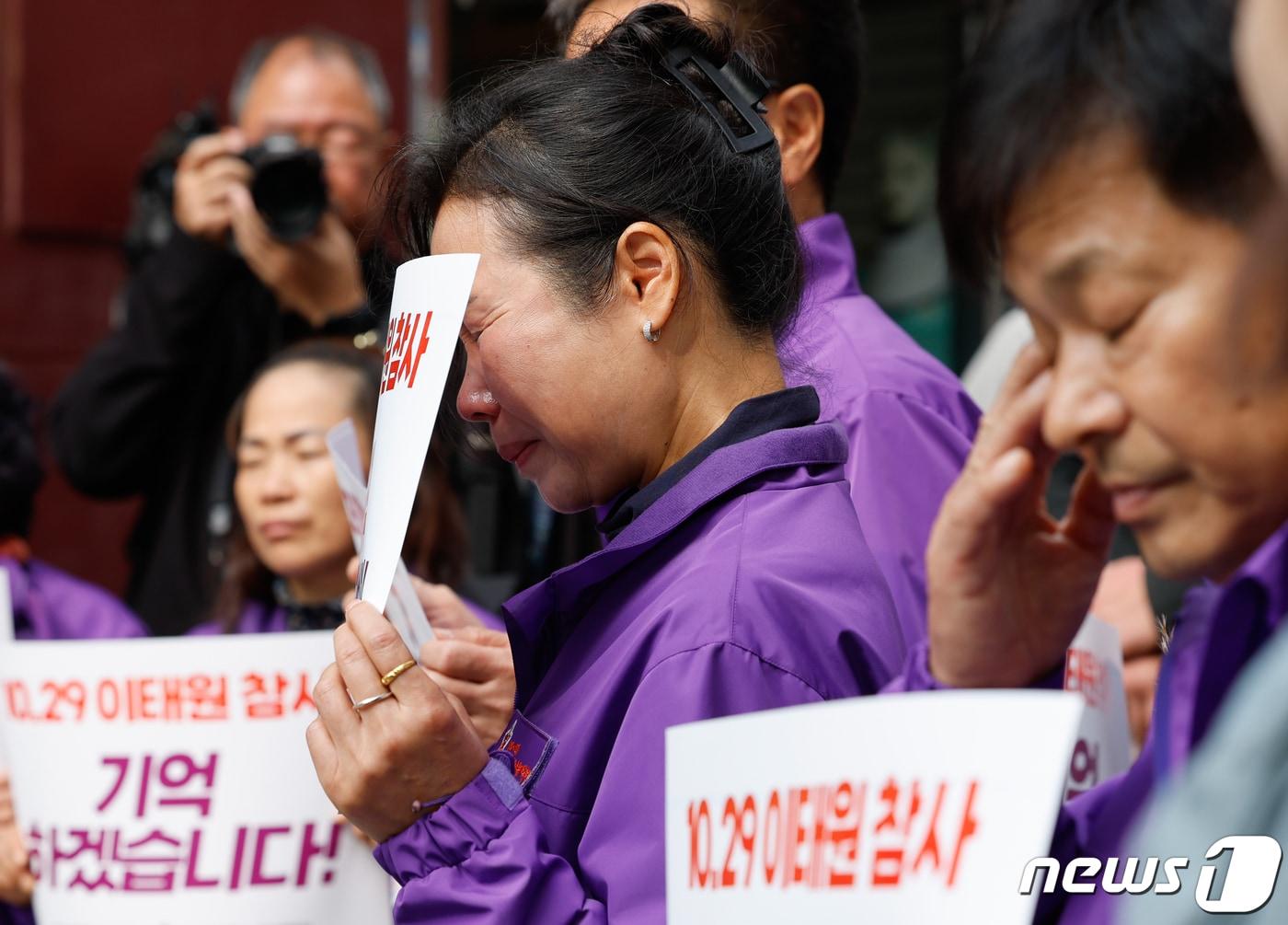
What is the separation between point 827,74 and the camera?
2209mm

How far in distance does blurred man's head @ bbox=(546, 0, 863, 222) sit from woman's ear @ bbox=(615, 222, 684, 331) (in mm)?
520

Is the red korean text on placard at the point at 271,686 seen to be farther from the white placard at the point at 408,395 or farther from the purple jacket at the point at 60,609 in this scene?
the purple jacket at the point at 60,609

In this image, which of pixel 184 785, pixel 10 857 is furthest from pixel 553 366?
pixel 10 857

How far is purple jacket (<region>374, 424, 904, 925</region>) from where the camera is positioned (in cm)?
134

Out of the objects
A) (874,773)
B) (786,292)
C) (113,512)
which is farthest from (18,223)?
(874,773)

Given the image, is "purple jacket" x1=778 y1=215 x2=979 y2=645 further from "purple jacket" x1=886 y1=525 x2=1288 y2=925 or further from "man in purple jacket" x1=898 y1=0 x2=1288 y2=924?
"man in purple jacket" x1=898 y1=0 x2=1288 y2=924

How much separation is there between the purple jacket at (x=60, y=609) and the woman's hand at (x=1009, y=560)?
86.2 inches

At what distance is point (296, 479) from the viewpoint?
289 centimetres

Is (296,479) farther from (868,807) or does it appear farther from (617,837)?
(868,807)

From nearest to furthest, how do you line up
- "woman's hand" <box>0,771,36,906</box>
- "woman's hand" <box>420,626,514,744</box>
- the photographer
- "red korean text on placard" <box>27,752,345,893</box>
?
1. "woman's hand" <box>420,626,514,744</box>
2. "red korean text on placard" <box>27,752,345,893</box>
3. "woman's hand" <box>0,771,36,906</box>
4. the photographer

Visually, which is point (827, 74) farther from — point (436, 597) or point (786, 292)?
point (436, 597)

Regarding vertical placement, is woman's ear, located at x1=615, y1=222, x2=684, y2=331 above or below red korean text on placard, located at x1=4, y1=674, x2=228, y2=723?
above

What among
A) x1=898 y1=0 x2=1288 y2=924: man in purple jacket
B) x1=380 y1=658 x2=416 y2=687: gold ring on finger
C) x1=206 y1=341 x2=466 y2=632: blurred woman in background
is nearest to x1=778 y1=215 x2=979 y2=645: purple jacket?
x1=380 y1=658 x2=416 y2=687: gold ring on finger

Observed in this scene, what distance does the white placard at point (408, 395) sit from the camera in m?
1.44
